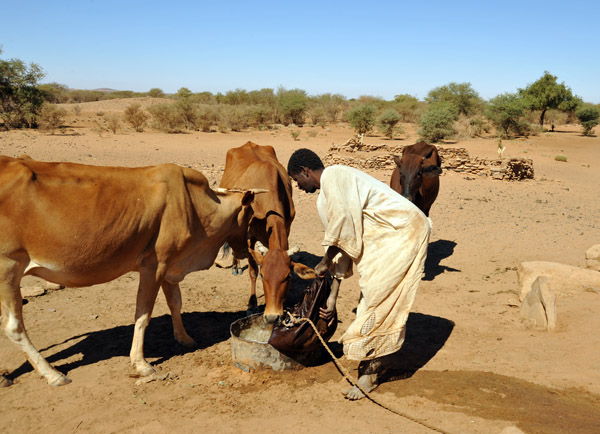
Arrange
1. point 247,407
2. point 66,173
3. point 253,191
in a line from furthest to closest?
1. point 253,191
2. point 66,173
3. point 247,407

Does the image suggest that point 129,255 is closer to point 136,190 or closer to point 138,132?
point 136,190

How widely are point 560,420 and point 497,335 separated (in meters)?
2.00

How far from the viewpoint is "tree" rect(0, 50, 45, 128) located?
2880cm

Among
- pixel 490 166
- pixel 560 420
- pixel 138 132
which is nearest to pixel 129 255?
pixel 560 420

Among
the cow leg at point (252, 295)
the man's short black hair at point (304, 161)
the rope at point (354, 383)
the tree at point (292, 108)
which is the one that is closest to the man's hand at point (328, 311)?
the rope at point (354, 383)

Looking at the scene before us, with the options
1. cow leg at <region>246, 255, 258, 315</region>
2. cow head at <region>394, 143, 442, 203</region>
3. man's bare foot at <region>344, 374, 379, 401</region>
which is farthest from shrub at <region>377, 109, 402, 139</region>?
man's bare foot at <region>344, 374, 379, 401</region>

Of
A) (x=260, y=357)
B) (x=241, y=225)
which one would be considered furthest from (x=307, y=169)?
(x=260, y=357)

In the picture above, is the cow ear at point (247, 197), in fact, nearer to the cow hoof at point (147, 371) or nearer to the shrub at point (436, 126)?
the cow hoof at point (147, 371)

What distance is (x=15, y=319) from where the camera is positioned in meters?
4.67

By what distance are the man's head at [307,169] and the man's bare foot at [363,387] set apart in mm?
1855

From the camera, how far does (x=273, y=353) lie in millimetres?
4953

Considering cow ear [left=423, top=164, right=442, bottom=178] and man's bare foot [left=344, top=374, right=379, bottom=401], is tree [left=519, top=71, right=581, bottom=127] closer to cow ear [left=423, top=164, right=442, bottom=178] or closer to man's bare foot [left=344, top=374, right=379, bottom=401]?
cow ear [left=423, top=164, right=442, bottom=178]

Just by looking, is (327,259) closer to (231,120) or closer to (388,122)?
(388,122)

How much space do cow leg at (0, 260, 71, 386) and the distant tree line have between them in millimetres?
26473
